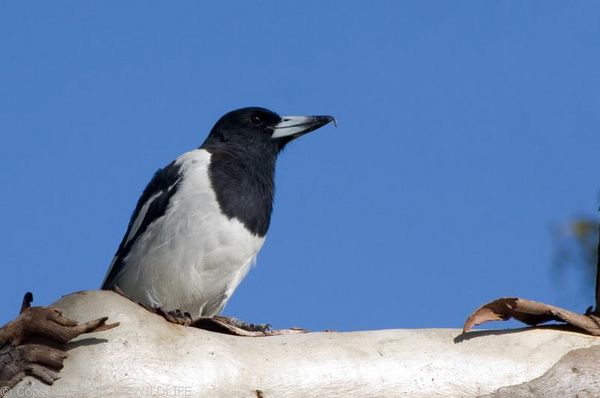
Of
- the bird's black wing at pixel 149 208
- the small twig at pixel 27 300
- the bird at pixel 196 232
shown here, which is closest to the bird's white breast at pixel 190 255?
the bird at pixel 196 232

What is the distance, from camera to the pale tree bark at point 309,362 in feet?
12.0

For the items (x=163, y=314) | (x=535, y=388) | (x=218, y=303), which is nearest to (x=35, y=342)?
(x=163, y=314)

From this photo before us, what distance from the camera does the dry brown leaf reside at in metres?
3.91

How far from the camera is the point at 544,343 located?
3.97 metres

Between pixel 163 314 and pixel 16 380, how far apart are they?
628mm

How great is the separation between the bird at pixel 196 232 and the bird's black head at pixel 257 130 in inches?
5.4

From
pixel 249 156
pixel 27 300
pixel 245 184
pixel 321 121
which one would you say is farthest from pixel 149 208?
pixel 27 300

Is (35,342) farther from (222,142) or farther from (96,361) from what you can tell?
(222,142)

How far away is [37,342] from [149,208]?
10.0ft

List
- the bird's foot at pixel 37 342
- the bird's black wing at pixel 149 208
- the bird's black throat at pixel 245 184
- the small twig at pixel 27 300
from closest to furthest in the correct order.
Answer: the bird's foot at pixel 37 342 < the small twig at pixel 27 300 < the bird's black throat at pixel 245 184 < the bird's black wing at pixel 149 208

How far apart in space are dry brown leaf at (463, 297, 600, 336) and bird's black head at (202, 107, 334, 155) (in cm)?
344

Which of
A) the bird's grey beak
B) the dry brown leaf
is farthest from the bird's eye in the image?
the dry brown leaf

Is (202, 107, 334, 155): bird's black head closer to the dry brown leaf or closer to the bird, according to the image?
the bird

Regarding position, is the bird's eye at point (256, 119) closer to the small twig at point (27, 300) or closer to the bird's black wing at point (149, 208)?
the bird's black wing at point (149, 208)
